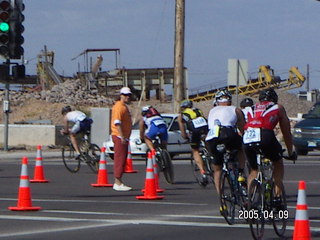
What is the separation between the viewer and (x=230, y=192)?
1230 cm

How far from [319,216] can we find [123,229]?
297 centimetres

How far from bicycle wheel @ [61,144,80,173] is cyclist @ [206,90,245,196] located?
9.48 metres

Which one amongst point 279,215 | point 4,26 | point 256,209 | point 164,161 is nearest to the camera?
point 256,209

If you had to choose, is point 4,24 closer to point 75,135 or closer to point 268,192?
point 75,135

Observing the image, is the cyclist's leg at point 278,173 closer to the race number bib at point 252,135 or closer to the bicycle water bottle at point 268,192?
the bicycle water bottle at point 268,192

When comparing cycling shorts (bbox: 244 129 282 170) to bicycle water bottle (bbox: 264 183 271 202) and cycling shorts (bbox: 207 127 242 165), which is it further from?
cycling shorts (bbox: 207 127 242 165)

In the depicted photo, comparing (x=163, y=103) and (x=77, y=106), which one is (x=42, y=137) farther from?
(x=163, y=103)

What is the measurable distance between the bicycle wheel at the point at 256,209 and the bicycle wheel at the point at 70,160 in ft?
39.5

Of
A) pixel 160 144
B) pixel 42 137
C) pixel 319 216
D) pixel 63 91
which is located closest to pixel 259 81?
pixel 63 91

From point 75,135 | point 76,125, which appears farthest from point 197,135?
point 75,135

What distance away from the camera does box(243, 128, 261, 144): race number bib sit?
11.4 meters

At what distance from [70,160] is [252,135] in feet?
40.8

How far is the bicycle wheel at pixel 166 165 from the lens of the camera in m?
19.1

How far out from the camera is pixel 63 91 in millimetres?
58844
